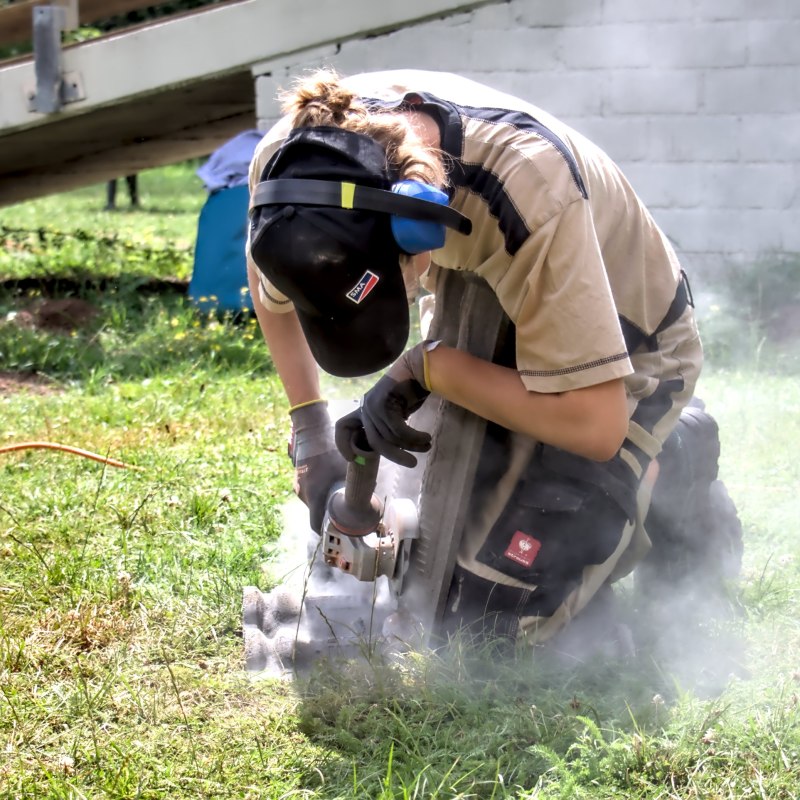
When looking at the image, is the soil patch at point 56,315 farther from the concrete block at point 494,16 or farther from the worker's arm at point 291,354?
the worker's arm at point 291,354

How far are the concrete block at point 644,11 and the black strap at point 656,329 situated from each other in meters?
3.33

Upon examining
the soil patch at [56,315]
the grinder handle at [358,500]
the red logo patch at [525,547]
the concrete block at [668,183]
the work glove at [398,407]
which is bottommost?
the soil patch at [56,315]

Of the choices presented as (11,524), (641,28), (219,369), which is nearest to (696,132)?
(641,28)

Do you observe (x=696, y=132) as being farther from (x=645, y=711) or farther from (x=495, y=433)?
(x=645, y=711)

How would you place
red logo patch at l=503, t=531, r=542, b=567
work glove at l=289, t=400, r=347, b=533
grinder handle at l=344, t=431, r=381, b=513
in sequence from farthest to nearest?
work glove at l=289, t=400, r=347, b=533 < red logo patch at l=503, t=531, r=542, b=567 < grinder handle at l=344, t=431, r=381, b=513

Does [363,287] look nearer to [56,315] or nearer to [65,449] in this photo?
[65,449]

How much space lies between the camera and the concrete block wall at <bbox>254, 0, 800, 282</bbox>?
17.7ft

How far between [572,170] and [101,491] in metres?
2.02

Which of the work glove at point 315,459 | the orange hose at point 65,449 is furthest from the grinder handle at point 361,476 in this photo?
the orange hose at point 65,449

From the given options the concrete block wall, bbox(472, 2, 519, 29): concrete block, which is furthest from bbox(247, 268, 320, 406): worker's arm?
bbox(472, 2, 519, 29): concrete block

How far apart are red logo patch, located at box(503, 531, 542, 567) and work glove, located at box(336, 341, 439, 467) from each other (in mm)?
Result: 373

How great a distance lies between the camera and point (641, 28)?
5402 mm

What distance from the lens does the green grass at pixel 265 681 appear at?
1978 mm

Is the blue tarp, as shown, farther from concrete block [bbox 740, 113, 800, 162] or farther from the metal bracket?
concrete block [bbox 740, 113, 800, 162]
